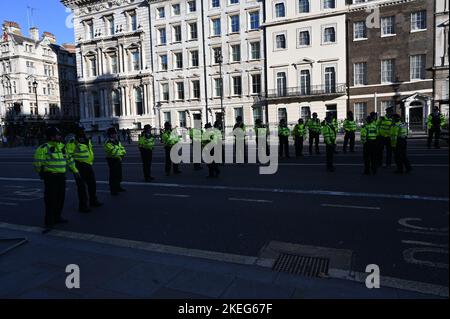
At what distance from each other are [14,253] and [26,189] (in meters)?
6.93

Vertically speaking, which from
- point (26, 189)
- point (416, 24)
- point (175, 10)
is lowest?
point (26, 189)

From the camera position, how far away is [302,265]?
15.1 feet

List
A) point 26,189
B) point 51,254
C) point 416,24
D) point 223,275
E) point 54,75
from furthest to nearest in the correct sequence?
point 54,75 → point 416,24 → point 26,189 → point 51,254 → point 223,275

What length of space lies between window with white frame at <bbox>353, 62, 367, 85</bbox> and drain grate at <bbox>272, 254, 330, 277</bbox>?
111 feet

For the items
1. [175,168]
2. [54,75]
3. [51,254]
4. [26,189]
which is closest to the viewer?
[51,254]

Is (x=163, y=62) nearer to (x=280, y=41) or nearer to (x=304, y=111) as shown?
(x=280, y=41)

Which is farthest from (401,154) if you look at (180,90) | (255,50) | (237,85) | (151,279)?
(180,90)

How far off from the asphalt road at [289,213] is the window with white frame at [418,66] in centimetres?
2451

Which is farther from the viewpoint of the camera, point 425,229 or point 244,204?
point 244,204

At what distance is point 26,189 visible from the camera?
1143cm

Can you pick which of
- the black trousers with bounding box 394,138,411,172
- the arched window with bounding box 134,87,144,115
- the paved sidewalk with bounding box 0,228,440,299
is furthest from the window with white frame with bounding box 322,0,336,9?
the paved sidewalk with bounding box 0,228,440,299

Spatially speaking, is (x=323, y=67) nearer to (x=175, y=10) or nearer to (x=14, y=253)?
(x=175, y=10)

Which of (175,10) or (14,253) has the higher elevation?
(175,10)

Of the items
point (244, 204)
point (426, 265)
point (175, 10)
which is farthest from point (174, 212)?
point (175, 10)
